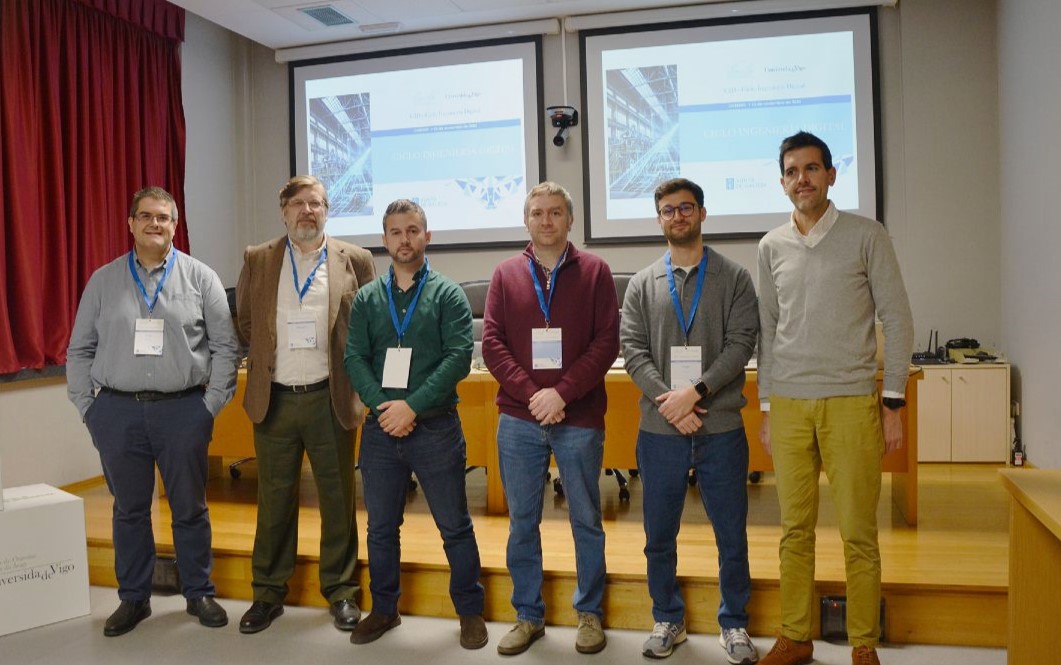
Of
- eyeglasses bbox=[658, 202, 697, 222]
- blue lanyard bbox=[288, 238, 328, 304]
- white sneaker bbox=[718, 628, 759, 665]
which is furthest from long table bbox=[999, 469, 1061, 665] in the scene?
blue lanyard bbox=[288, 238, 328, 304]

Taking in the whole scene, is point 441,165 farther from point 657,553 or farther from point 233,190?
point 657,553

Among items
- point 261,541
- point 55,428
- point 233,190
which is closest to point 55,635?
point 261,541

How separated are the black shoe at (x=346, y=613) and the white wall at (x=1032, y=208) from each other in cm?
367

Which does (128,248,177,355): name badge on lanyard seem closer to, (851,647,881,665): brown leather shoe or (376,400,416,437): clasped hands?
(376,400,416,437): clasped hands

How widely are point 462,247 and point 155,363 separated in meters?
3.46

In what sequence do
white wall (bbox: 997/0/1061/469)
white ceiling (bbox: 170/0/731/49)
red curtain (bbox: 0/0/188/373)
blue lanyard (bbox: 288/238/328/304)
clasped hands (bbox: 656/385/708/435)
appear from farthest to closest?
white ceiling (bbox: 170/0/731/49) → red curtain (bbox: 0/0/188/373) → white wall (bbox: 997/0/1061/469) → blue lanyard (bbox: 288/238/328/304) → clasped hands (bbox: 656/385/708/435)

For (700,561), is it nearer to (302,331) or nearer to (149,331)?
(302,331)

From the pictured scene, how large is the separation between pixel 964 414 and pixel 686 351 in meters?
3.24

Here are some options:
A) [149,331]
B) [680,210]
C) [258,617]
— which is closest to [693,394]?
[680,210]

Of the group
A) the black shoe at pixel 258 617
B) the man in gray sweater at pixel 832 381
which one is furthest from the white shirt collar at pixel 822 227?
the black shoe at pixel 258 617

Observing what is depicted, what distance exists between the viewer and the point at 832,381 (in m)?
2.48

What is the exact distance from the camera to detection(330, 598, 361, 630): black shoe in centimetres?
302

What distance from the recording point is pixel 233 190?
6.64 m

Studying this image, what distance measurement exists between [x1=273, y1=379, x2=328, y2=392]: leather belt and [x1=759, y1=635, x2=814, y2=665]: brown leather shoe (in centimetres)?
174
